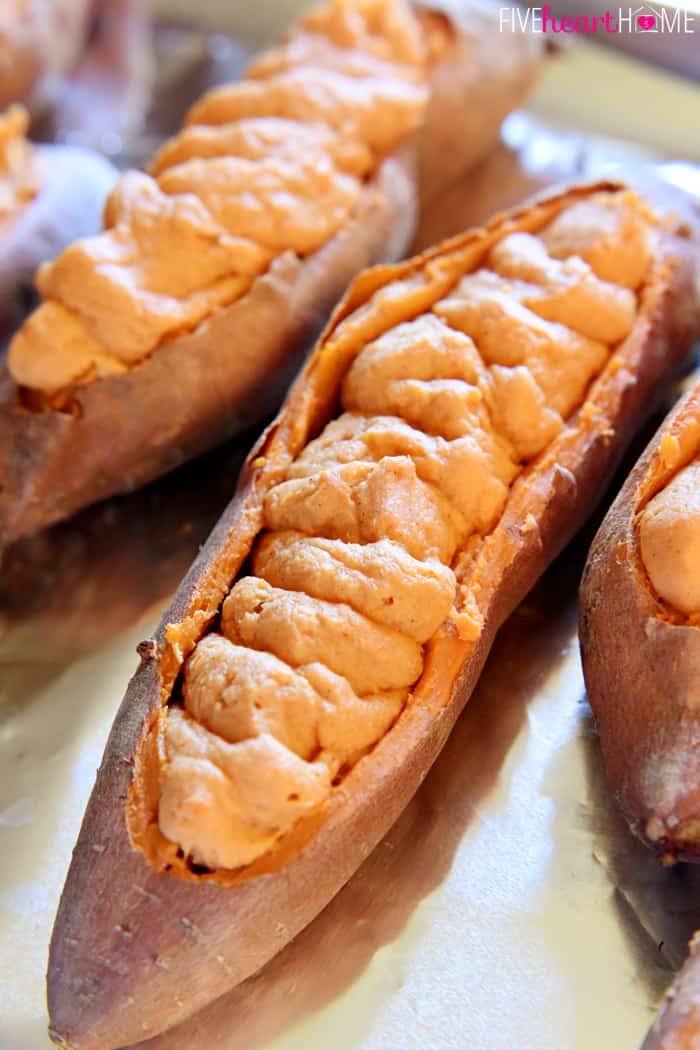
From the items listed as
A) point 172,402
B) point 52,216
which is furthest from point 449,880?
point 52,216

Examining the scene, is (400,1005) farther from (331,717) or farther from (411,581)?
(411,581)

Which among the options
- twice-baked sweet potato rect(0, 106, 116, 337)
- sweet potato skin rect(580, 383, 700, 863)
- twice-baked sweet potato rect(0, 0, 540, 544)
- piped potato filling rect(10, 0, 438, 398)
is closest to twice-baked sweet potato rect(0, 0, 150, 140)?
twice-baked sweet potato rect(0, 106, 116, 337)

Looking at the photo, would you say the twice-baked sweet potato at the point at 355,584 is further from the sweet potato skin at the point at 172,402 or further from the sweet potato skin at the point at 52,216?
the sweet potato skin at the point at 52,216

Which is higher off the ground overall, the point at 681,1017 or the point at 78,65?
the point at 78,65

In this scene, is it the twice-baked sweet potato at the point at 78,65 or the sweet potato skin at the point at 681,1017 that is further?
the twice-baked sweet potato at the point at 78,65

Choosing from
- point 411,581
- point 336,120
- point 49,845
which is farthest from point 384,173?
point 49,845

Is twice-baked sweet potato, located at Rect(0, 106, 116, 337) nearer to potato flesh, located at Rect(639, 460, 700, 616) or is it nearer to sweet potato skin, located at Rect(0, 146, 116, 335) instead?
sweet potato skin, located at Rect(0, 146, 116, 335)

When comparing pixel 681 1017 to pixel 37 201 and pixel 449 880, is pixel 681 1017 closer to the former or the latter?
pixel 449 880

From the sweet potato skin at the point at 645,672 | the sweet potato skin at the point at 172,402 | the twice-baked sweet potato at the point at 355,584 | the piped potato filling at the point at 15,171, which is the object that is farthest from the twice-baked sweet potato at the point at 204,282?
the sweet potato skin at the point at 645,672
